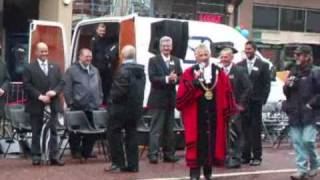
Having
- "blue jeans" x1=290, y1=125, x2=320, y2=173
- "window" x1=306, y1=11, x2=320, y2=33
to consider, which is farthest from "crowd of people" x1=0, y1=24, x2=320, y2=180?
"window" x1=306, y1=11, x2=320, y2=33

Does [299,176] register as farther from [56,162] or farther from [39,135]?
[39,135]

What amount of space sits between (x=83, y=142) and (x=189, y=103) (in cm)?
309

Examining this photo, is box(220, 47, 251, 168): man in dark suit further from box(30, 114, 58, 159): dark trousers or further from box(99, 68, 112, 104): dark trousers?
box(99, 68, 112, 104): dark trousers

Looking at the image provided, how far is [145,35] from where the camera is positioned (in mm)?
14625

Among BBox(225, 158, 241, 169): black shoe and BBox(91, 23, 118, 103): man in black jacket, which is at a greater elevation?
BBox(91, 23, 118, 103): man in black jacket

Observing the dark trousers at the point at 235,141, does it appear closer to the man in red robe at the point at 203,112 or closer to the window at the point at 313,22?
the man in red robe at the point at 203,112

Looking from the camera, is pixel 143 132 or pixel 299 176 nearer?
pixel 299 176

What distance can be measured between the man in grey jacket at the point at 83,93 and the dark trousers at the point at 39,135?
581 mm

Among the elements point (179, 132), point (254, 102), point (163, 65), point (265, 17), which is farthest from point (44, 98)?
point (265, 17)

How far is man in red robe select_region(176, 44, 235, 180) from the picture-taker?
10.5 m

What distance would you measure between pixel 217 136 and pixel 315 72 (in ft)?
5.46

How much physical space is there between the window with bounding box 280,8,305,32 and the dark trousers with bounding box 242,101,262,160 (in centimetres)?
1662

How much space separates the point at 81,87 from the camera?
12.9m

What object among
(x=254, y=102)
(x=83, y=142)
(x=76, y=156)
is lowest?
(x=76, y=156)
